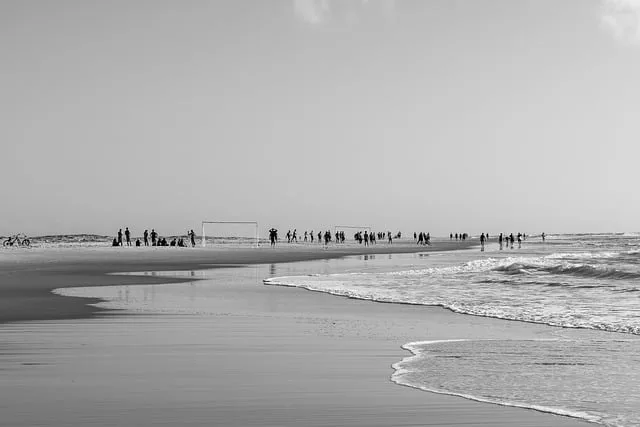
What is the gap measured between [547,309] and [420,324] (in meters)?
4.15

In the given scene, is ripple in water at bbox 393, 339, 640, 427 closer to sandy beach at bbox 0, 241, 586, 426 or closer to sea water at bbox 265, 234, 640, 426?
sea water at bbox 265, 234, 640, 426

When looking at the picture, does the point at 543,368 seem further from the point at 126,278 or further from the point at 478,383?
the point at 126,278

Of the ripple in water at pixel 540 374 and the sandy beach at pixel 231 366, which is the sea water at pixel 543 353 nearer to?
the ripple in water at pixel 540 374

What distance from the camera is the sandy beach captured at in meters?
5.84

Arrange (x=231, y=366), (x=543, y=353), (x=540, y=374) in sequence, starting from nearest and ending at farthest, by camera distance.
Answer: (x=540, y=374)
(x=231, y=366)
(x=543, y=353)

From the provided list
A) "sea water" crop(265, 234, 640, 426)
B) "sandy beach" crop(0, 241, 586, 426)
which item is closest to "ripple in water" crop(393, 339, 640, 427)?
"sea water" crop(265, 234, 640, 426)

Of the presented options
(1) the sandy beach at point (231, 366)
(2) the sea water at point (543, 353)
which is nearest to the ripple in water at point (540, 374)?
(2) the sea water at point (543, 353)

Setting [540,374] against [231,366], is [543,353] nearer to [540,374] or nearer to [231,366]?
[540,374]

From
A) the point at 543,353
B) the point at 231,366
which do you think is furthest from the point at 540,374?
the point at 231,366

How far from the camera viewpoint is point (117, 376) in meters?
7.46

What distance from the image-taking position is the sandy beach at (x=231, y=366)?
5840 mm

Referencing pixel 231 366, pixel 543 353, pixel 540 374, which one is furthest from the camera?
pixel 543 353

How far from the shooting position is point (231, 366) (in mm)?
8211

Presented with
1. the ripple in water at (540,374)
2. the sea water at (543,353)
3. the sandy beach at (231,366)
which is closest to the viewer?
the sandy beach at (231,366)
